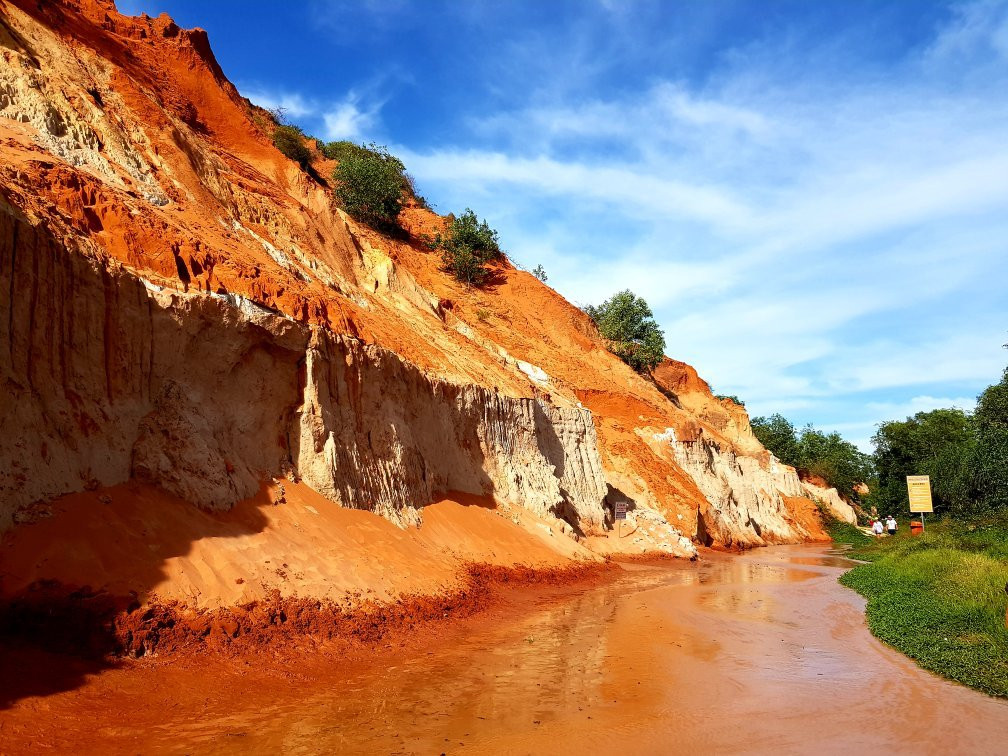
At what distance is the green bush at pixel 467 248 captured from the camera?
4125 centimetres

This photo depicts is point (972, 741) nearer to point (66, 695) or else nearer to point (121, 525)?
point (66, 695)

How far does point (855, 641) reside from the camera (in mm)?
10789

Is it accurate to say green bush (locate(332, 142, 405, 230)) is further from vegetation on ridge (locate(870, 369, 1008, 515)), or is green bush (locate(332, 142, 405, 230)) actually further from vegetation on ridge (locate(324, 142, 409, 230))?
vegetation on ridge (locate(870, 369, 1008, 515))

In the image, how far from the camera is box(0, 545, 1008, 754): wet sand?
570 cm

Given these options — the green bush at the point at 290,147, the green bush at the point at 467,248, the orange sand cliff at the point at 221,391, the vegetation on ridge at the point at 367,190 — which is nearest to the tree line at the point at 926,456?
the orange sand cliff at the point at 221,391


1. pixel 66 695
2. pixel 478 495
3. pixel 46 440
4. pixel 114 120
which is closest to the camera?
pixel 66 695

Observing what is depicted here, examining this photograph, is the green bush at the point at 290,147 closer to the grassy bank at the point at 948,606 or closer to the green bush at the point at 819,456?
the grassy bank at the point at 948,606

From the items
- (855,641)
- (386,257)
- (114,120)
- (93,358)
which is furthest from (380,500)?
(386,257)

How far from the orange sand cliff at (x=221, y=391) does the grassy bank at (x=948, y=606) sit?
315 inches

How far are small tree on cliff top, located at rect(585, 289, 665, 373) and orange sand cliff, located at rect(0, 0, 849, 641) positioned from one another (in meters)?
19.7

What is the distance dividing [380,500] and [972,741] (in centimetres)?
1080

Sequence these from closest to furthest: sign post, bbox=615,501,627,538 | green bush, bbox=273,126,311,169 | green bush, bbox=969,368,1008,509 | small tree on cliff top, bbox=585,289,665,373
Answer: sign post, bbox=615,501,627,538
green bush, bbox=969,368,1008,509
green bush, bbox=273,126,311,169
small tree on cliff top, bbox=585,289,665,373

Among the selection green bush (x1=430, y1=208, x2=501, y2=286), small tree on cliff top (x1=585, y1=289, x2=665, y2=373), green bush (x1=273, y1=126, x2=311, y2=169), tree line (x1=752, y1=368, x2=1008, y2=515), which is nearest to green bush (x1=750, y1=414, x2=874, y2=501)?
tree line (x1=752, y1=368, x2=1008, y2=515)

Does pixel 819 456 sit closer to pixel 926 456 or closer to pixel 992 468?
pixel 926 456
